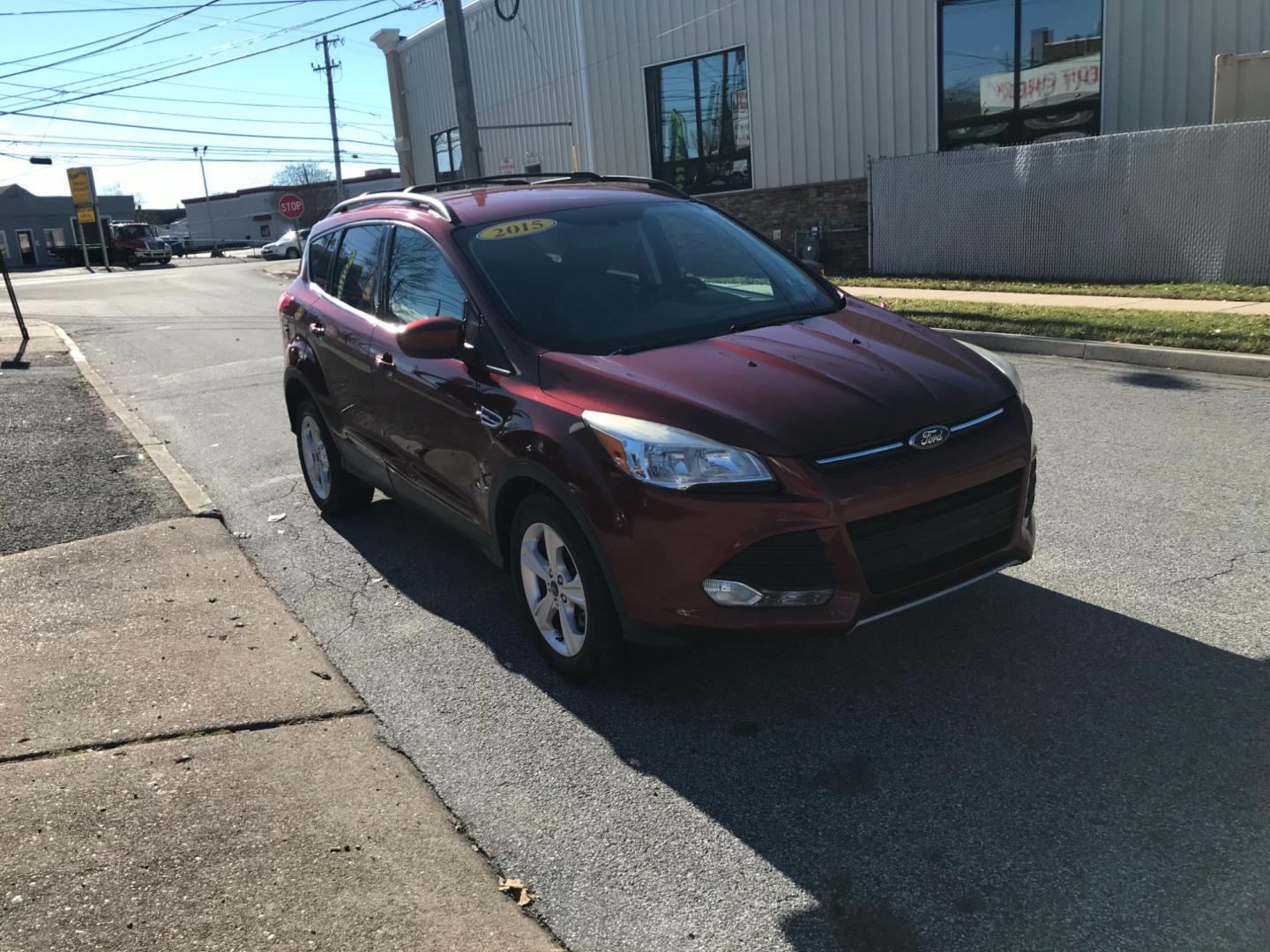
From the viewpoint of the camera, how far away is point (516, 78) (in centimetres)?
2656

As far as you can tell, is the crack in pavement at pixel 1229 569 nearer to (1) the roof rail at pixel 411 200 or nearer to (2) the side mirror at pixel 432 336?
(2) the side mirror at pixel 432 336

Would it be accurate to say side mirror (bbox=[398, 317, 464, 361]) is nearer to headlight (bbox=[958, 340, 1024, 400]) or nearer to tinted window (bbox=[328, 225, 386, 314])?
tinted window (bbox=[328, 225, 386, 314])

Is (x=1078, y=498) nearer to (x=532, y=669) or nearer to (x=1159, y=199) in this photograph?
(x=532, y=669)

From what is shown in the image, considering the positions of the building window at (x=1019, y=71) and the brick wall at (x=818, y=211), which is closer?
the building window at (x=1019, y=71)

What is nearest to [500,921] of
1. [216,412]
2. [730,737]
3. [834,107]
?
[730,737]

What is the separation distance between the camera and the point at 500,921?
291 cm

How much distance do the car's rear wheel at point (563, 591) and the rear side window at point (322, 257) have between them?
273 cm

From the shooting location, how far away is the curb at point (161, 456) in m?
6.98

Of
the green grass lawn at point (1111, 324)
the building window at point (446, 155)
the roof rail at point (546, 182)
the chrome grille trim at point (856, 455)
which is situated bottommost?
the green grass lawn at point (1111, 324)

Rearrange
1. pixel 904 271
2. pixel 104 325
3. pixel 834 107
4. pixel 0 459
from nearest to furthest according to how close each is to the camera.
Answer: pixel 0 459 < pixel 904 271 < pixel 834 107 < pixel 104 325

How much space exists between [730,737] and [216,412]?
26.6 feet

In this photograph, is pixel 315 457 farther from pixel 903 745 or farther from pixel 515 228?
pixel 903 745

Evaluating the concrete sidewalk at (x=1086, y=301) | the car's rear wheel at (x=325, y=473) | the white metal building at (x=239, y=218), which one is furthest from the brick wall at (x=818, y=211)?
the white metal building at (x=239, y=218)

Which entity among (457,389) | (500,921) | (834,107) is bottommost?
(500,921)
